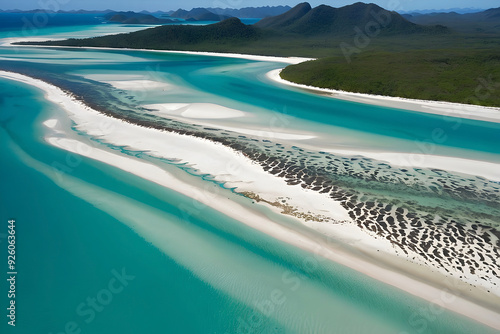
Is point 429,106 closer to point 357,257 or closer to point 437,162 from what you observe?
point 437,162

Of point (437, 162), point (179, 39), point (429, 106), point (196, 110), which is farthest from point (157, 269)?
point (179, 39)

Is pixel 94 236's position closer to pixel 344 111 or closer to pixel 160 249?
pixel 160 249

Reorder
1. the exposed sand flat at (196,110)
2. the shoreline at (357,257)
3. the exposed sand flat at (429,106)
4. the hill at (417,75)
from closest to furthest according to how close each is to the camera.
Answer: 1. the shoreline at (357,257)
2. the exposed sand flat at (196,110)
3. the exposed sand flat at (429,106)
4. the hill at (417,75)

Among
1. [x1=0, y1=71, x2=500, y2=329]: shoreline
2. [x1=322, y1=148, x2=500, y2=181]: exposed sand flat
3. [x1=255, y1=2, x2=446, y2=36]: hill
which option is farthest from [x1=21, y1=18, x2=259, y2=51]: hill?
[x1=0, y1=71, x2=500, y2=329]: shoreline

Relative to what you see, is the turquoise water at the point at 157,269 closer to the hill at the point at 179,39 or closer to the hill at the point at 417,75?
the hill at the point at 417,75

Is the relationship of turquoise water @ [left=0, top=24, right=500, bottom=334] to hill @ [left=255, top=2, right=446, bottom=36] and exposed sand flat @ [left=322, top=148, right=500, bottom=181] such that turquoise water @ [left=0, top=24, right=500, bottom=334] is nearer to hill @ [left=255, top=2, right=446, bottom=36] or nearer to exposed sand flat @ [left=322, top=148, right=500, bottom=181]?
exposed sand flat @ [left=322, top=148, right=500, bottom=181]

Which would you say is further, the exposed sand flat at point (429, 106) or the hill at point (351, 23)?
the hill at point (351, 23)

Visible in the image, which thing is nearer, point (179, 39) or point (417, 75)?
point (417, 75)

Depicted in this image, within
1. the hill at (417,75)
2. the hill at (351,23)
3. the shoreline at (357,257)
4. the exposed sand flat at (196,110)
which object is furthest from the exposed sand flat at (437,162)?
the hill at (351,23)
